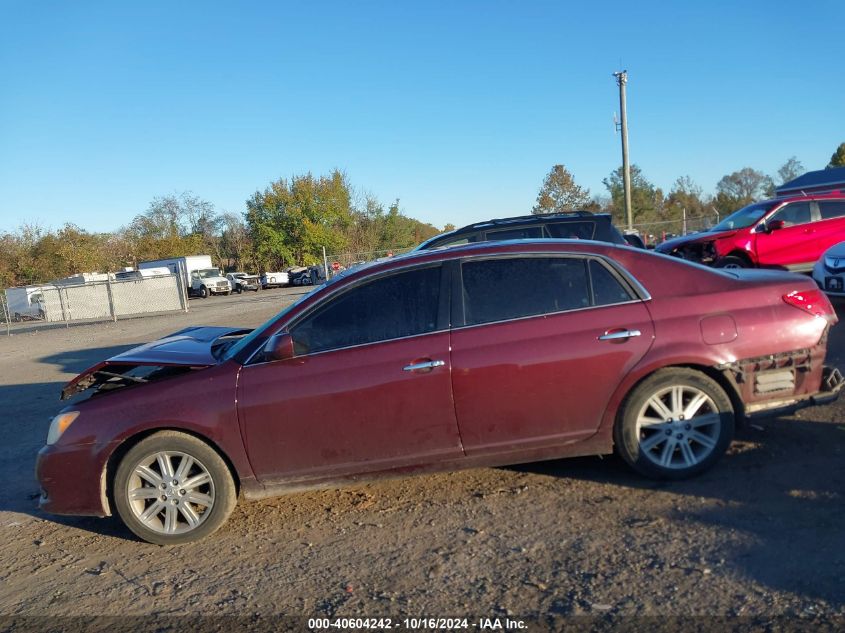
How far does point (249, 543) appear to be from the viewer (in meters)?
4.21

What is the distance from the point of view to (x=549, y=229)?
28.6 feet

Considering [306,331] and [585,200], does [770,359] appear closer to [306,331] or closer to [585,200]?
[306,331]

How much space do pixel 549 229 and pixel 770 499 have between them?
5240mm

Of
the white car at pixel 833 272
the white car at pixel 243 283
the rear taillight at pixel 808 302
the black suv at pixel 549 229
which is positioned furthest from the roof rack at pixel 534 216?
the white car at pixel 243 283

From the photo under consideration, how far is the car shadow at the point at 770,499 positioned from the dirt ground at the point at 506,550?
1 centimetres

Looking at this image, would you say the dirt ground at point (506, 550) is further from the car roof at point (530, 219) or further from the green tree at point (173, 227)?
the green tree at point (173, 227)

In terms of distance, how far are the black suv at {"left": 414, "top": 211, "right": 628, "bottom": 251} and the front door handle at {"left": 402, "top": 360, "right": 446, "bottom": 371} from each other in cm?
441

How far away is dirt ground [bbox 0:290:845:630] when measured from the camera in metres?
3.18

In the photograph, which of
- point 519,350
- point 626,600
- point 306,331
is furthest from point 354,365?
point 626,600

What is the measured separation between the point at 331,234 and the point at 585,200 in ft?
89.2

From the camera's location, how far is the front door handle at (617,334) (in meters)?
4.21

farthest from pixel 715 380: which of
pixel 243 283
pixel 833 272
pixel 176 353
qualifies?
pixel 243 283

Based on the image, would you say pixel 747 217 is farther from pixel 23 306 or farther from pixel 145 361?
pixel 23 306

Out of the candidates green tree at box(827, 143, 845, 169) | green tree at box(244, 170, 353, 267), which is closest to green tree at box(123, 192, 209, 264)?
green tree at box(244, 170, 353, 267)
